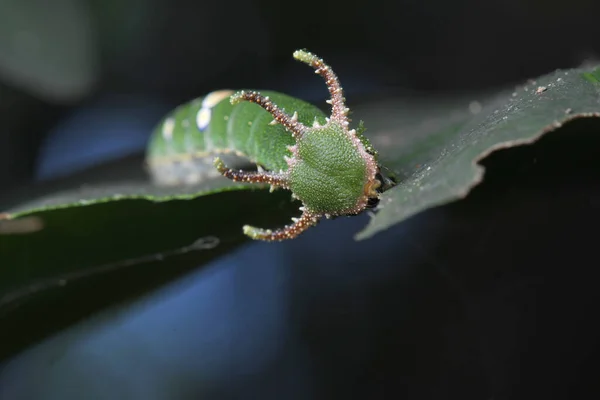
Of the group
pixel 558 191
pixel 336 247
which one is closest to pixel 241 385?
pixel 336 247

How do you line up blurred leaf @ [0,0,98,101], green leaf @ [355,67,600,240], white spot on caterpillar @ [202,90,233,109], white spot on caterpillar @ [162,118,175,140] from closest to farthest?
green leaf @ [355,67,600,240] → white spot on caterpillar @ [202,90,233,109] → blurred leaf @ [0,0,98,101] → white spot on caterpillar @ [162,118,175,140]

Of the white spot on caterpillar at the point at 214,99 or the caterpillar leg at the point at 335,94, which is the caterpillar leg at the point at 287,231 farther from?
the white spot on caterpillar at the point at 214,99

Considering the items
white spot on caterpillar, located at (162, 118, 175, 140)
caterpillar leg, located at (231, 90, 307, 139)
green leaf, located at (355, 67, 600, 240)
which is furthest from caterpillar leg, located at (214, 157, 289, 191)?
white spot on caterpillar, located at (162, 118, 175, 140)

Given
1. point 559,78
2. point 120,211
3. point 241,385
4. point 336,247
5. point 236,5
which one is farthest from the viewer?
point 236,5

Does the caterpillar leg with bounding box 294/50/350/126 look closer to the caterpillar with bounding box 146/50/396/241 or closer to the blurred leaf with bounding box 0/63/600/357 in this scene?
the caterpillar with bounding box 146/50/396/241

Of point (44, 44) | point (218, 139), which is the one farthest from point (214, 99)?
point (44, 44)

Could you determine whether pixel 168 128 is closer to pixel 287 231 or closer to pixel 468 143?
pixel 287 231

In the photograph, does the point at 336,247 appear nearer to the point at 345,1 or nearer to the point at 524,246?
the point at 524,246
